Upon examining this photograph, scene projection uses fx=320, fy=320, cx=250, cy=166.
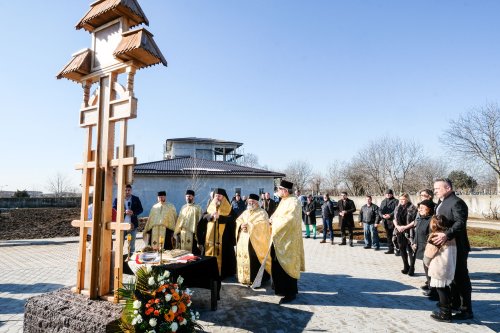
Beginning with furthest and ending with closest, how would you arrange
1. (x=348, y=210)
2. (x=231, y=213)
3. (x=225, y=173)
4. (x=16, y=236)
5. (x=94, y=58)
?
(x=225, y=173), (x=16, y=236), (x=348, y=210), (x=231, y=213), (x=94, y=58)

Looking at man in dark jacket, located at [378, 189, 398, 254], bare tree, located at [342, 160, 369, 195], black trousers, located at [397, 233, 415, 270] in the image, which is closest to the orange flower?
black trousers, located at [397, 233, 415, 270]

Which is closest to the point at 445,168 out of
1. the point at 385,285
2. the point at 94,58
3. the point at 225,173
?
the point at 225,173

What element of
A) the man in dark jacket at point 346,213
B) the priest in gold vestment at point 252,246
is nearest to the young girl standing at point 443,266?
the priest in gold vestment at point 252,246

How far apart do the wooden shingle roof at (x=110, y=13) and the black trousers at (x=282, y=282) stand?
462 centimetres

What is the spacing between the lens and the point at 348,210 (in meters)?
12.2

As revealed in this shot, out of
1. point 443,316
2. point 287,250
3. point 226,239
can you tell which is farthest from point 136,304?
point 443,316

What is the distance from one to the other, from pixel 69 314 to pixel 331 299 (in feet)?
14.2

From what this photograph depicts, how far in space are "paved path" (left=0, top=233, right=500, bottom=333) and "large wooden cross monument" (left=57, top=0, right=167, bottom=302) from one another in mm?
1711

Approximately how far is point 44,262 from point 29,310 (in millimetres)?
6928

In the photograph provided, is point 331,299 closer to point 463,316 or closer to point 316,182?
point 463,316

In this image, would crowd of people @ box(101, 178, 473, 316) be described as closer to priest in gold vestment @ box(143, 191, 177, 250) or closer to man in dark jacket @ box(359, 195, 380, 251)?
priest in gold vestment @ box(143, 191, 177, 250)

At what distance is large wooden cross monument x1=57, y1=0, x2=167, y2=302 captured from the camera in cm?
397

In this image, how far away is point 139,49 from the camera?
3.82 m

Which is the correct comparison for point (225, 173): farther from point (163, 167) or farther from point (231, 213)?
point (231, 213)
